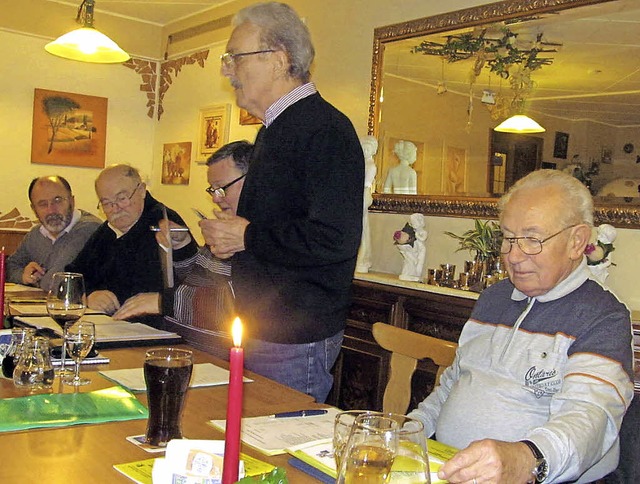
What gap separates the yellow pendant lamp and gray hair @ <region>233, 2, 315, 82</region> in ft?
6.60

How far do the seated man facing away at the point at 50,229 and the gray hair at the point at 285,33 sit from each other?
2.18m

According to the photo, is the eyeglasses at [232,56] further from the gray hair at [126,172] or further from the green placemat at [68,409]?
the gray hair at [126,172]

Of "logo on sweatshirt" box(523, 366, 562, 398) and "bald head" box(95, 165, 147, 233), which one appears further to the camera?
"bald head" box(95, 165, 147, 233)

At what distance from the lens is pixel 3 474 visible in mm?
1056

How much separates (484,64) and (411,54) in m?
0.52

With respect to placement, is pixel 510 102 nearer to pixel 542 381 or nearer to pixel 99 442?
pixel 542 381

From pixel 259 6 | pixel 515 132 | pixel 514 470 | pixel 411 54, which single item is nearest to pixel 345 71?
pixel 411 54

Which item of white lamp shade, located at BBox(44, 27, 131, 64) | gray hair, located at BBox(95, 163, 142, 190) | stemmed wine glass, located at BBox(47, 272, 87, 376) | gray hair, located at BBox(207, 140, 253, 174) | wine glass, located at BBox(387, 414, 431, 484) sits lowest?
wine glass, located at BBox(387, 414, 431, 484)

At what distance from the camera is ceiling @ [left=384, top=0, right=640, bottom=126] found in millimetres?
3143

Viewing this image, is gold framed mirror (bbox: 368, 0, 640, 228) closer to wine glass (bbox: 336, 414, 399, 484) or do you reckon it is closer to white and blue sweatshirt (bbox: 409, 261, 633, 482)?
white and blue sweatshirt (bbox: 409, 261, 633, 482)

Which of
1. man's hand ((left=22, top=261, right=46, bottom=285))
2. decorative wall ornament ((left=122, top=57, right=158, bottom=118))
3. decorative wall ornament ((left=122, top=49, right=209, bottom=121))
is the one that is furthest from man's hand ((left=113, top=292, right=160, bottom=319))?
decorative wall ornament ((left=122, top=57, right=158, bottom=118))

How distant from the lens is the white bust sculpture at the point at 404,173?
4066 millimetres

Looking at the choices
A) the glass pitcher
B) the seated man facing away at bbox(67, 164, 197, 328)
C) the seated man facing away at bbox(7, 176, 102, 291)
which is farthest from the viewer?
the seated man facing away at bbox(7, 176, 102, 291)

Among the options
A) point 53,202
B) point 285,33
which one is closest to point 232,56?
point 285,33
